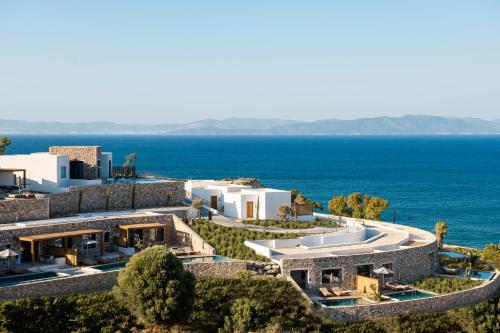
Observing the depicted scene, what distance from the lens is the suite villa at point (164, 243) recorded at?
34438 millimetres

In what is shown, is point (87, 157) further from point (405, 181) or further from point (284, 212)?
point (405, 181)

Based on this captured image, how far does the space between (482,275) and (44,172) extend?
26612mm

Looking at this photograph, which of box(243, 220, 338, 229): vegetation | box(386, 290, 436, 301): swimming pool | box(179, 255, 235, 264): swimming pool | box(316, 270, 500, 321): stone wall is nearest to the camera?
box(316, 270, 500, 321): stone wall

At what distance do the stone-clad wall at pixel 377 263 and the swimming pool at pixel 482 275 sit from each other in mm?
2330

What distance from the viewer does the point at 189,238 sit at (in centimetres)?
4050

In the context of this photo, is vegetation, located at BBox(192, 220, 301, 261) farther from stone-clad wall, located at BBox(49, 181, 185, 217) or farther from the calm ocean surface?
the calm ocean surface

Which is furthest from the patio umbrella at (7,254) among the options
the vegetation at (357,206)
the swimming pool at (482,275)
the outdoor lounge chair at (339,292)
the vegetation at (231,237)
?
the vegetation at (357,206)

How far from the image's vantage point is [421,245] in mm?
41094

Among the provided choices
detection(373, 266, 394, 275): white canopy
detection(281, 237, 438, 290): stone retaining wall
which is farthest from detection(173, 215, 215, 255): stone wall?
detection(373, 266, 394, 275): white canopy

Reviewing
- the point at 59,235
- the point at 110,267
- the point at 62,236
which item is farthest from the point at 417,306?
the point at 59,235

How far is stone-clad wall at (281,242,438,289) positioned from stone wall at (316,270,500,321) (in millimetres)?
2679

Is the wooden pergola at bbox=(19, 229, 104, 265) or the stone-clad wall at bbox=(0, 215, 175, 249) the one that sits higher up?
the stone-clad wall at bbox=(0, 215, 175, 249)

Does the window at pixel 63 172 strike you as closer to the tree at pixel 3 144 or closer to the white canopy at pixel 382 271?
the tree at pixel 3 144

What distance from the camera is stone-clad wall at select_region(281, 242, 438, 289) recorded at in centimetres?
3634
